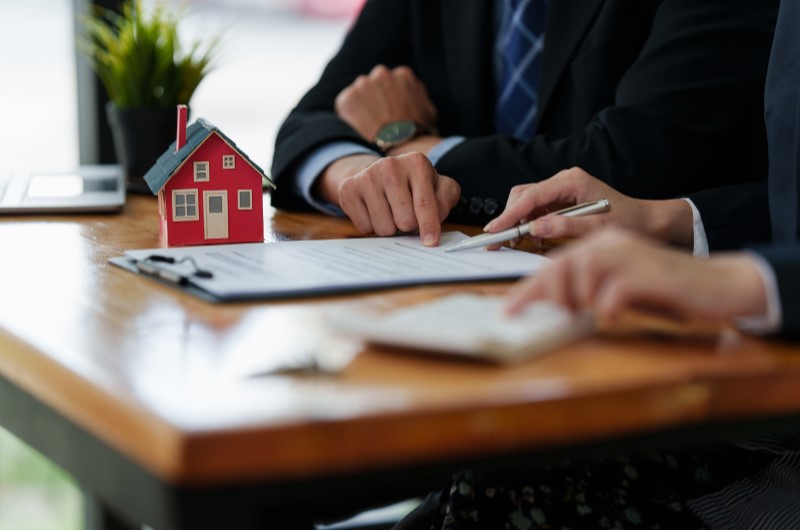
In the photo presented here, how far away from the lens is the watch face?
1.50 meters

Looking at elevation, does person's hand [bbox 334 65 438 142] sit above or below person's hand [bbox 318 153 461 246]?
above

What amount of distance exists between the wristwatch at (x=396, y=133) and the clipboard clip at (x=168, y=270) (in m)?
0.66

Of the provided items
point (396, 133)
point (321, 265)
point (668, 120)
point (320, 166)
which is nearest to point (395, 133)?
point (396, 133)

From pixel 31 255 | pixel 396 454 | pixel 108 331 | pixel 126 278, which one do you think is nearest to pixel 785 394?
pixel 396 454

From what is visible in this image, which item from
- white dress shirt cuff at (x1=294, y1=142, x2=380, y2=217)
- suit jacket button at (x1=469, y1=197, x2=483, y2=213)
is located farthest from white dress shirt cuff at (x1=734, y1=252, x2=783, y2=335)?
white dress shirt cuff at (x1=294, y1=142, x2=380, y2=217)

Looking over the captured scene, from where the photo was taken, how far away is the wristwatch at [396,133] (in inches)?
59.2

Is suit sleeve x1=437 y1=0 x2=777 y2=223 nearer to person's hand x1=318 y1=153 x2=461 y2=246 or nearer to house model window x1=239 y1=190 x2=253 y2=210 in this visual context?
person's hand x1=318 y1=153 x2=461 y2=246

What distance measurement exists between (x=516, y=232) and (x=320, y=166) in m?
0.47

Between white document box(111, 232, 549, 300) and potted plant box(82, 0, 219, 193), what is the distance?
2.41 ft

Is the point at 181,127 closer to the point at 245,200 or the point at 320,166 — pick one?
the point at 245,200

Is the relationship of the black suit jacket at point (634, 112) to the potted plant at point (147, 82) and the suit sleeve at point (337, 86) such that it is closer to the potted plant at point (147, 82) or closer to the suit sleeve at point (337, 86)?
the suit sleeve at point (337, 86)

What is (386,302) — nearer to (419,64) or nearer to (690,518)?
(690,518)

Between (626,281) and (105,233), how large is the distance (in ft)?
2.36

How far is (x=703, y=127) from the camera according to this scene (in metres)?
1.32
